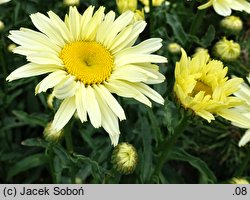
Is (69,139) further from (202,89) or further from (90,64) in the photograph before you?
(202,89)

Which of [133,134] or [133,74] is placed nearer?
[133,74]

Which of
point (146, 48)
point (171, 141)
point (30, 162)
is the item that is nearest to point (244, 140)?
point (171, 141)

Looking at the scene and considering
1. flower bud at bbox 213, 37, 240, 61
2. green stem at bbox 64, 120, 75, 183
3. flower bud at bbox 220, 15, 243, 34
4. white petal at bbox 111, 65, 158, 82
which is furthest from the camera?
flower bud at bbox 220, 15, 243, 34

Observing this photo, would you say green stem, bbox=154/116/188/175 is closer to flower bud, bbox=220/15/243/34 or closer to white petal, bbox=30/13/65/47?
white petal, bbox=30/13/65/47

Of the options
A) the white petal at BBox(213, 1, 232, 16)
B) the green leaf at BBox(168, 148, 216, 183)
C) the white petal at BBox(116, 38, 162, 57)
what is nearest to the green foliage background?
the green leaf at BBox(168, 148, 216, 183)

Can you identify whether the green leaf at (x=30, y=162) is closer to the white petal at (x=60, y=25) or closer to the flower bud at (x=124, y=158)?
the flower bud at (x=124, y=158)

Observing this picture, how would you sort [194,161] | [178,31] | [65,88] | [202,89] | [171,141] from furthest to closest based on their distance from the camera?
[178,31], [194,161], [171,141], [202,89], [65,88]
